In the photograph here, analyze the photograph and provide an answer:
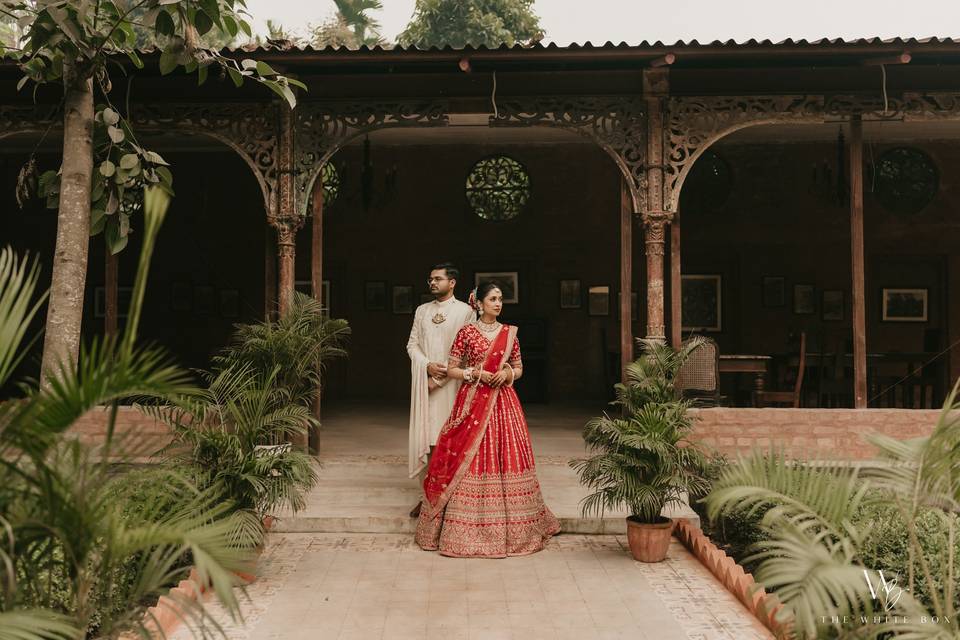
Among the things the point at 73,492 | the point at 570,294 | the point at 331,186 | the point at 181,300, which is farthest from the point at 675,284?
the point at 181,300

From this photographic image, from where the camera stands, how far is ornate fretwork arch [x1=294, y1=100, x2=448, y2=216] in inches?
323

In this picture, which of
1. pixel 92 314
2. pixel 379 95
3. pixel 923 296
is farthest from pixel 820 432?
pixel 92 314

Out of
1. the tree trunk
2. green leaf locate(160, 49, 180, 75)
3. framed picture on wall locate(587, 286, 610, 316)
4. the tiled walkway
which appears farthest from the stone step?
framed picture on wall locate(587, 286, 610, 316)

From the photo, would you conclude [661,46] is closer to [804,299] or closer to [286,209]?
[286,209]

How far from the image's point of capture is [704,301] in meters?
13.6

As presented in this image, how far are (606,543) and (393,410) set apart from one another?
6570mm

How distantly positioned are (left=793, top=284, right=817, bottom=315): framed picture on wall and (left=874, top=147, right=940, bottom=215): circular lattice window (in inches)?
67.3

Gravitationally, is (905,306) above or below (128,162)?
below

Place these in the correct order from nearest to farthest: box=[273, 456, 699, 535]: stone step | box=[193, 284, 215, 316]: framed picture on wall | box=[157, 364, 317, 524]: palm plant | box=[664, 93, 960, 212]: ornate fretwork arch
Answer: box=[157, 364, 317, 524]: palm plant
box=[273, 456, 699, 535]: stone step
box=[664, 93, 960, 212]: ornate fretwork arch
box=[193, 284, 215, 316]: framed picture on wall

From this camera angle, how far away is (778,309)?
13.4 metres

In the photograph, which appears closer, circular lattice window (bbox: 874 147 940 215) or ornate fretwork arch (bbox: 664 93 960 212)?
ornate fretwork arch (bbox: 664 93 960 212)

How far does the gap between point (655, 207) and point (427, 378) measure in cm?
299

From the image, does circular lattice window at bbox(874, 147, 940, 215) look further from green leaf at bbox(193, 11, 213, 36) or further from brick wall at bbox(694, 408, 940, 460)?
green leaf at bbox(193, 11, 213, 36)

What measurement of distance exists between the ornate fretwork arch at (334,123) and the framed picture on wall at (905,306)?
8.55 meters
